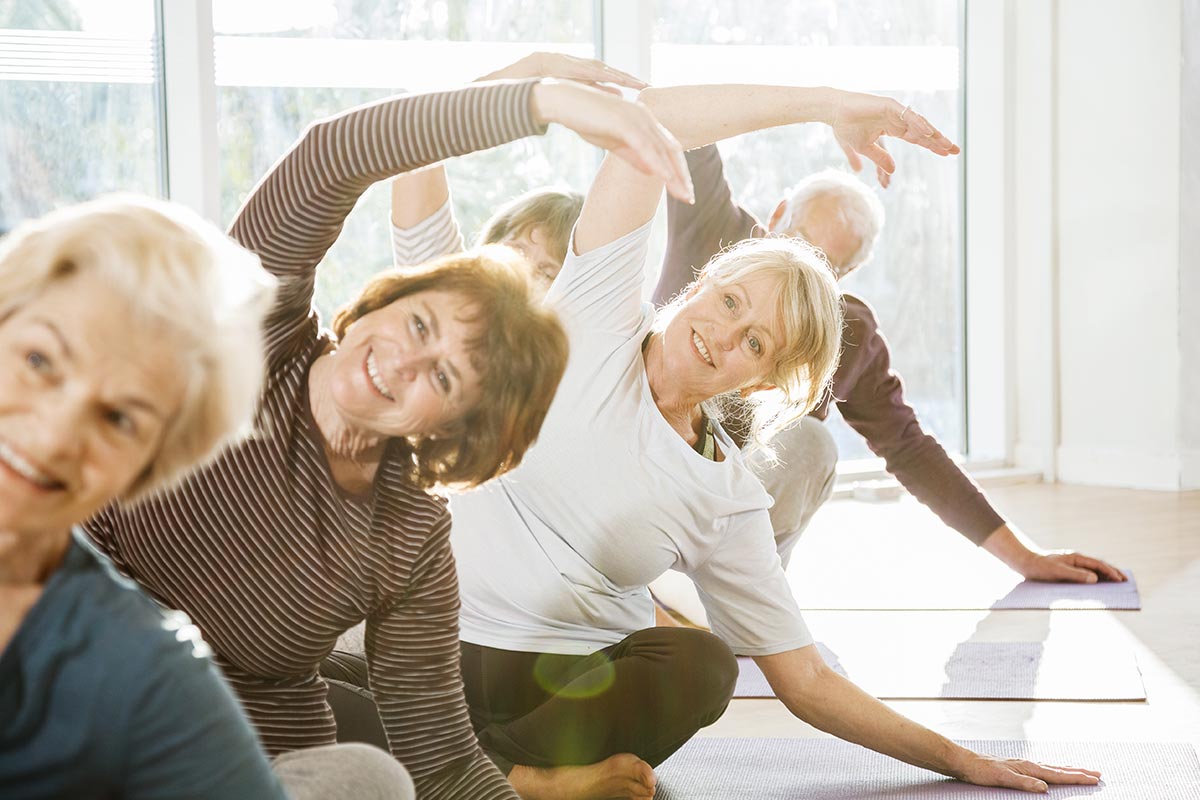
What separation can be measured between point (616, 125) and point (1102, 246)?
14.8ft

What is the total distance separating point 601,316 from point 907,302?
3.67 metres

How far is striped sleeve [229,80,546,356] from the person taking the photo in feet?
4.49

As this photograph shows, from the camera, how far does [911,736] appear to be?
2051mm

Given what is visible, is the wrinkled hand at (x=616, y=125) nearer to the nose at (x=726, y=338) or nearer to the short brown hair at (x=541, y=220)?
the nose at (x=726, y=338)

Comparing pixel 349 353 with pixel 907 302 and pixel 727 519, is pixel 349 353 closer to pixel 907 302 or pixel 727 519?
pixel 727 519

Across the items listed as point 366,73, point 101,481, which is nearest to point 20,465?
point 101,481

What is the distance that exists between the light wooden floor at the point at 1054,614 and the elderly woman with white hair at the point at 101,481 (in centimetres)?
166

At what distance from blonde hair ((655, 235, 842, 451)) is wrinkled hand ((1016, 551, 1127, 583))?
5.03 ft

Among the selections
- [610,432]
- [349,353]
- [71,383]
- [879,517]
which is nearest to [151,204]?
[71,383]

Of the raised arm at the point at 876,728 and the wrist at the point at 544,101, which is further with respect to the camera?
the raised arm at the point at 876,728

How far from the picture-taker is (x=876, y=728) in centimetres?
204

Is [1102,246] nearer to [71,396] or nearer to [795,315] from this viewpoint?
[795,315]

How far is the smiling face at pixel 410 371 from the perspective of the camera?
147cm

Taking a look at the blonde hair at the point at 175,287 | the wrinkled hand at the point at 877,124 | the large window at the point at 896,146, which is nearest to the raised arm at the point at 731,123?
the wrinkled hand at the point at 877,124
